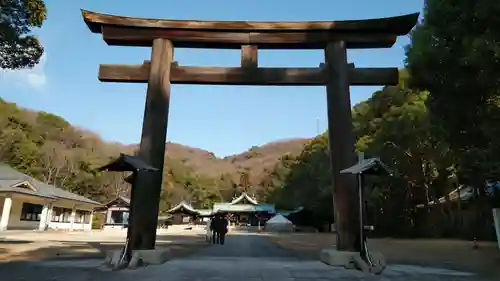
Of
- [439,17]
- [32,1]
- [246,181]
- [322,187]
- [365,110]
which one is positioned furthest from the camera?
[246,181]

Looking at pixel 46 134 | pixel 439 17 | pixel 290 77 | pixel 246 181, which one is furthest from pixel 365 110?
pixel 246 181

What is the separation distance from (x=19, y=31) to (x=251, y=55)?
6357 mm

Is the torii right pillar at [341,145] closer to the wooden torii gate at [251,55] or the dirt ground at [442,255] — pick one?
the wooden torii gate at [251,55]

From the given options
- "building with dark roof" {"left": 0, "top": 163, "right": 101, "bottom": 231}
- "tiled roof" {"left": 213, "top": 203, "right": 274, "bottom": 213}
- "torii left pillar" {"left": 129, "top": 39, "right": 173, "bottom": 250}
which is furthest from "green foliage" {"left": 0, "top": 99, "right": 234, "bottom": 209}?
"torii left pillar" {"left": 129, "top": 39, "right": 173, "bottom": 250}

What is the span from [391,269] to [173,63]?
7422mm

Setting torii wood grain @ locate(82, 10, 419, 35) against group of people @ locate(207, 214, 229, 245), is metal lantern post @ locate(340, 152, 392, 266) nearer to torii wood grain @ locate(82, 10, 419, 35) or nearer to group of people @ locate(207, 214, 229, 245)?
torii wood grain @ locate(82, 10, 419, 35)

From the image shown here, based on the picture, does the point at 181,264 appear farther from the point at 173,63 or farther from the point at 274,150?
the point at 274,150

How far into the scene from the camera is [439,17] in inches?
449

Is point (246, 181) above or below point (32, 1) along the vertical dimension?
A: above

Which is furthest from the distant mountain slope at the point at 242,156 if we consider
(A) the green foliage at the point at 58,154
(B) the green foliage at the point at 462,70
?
(B) the green foliage at the point at 462,70

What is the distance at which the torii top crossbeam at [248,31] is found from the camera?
10172 mm

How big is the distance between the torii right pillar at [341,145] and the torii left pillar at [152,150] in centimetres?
427

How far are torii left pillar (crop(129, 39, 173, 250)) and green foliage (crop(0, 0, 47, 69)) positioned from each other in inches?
131

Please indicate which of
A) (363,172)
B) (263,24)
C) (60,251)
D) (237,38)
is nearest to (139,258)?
(363,172)
